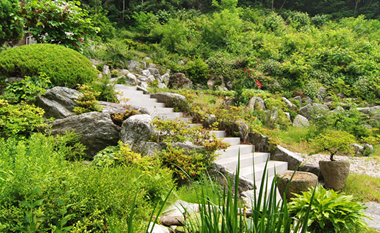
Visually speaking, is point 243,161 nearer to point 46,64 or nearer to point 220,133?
point 220,133

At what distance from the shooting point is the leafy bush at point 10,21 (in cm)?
594

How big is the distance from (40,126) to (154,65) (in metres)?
8.07

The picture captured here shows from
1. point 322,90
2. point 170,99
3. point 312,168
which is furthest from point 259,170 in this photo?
point 322,90

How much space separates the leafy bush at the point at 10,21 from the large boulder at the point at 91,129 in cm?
341

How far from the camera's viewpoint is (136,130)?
4617mm

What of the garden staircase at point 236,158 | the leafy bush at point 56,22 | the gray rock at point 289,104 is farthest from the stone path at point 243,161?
the gray rock at point 289,104

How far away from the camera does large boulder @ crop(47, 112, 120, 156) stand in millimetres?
4676

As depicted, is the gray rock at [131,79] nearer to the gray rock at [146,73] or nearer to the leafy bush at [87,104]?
the gray rock at [146,73]

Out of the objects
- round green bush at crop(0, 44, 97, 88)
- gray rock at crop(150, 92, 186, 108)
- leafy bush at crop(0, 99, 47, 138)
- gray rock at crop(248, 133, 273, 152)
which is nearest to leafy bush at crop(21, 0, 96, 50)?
round green bush at crop(0, 44, 97, 88)

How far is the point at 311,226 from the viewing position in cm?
278

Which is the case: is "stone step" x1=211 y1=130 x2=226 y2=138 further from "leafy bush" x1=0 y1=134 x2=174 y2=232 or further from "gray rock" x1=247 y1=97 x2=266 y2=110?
"leafy bush" x1=0 y1=134 x2=174 y2=232

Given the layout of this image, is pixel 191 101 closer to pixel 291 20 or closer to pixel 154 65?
pixel 154 65

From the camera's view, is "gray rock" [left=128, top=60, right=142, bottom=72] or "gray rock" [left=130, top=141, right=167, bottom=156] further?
"gray rock" [left=128, top=60, right=142, bottom=72]

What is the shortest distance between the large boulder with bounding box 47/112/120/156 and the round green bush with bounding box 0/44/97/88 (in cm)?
144
